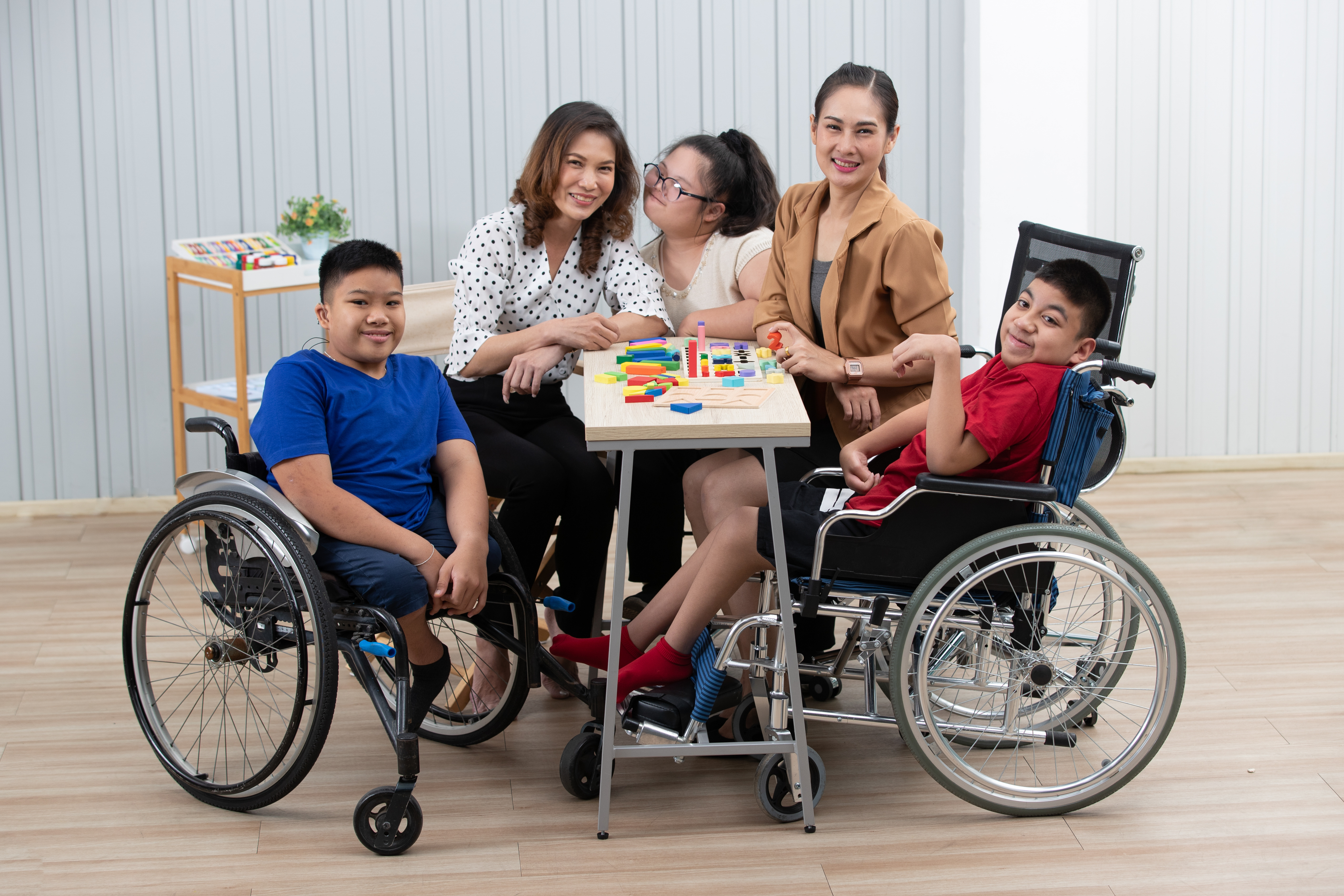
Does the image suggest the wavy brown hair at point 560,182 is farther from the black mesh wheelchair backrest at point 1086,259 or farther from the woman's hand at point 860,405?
the black mesh wheelchair backrest at point 1086,259

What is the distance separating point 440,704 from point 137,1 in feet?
7.69

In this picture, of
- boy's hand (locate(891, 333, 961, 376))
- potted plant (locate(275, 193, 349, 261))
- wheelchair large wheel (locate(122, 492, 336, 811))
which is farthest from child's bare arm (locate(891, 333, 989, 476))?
potted plant (locate(275, 193, 349, 261))

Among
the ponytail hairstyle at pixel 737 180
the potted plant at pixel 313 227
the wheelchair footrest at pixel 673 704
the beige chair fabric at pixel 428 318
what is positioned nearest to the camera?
the wheelchair footrest at pixel 673 704

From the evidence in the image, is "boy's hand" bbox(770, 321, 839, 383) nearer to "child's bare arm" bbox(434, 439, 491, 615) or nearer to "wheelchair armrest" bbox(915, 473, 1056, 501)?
"wheelchair armrest" bbox(915, 473, 1056, 501)

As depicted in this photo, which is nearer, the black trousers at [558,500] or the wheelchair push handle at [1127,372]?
the wheelchair push handle at [1127,372]

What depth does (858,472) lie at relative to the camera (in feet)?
7.62

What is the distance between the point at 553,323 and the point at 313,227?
1.24 meters

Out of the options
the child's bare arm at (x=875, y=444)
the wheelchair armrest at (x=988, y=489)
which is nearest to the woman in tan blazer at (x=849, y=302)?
the child's bare arm at (x=875, y=444)

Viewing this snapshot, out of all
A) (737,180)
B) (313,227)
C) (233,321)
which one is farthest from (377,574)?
(233,321)

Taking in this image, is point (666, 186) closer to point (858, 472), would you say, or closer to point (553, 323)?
point (553, 323)

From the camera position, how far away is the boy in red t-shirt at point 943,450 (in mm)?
2068

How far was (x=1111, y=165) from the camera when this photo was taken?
4094mm

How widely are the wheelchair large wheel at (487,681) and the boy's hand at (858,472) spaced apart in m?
0.59

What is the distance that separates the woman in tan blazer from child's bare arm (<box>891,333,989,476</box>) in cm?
36
